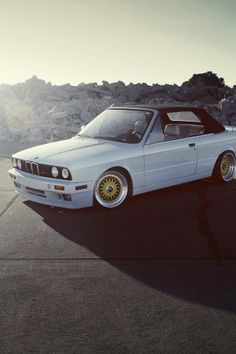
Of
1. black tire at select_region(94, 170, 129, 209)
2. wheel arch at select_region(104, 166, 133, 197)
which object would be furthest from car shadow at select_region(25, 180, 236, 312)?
wheel arch at select_region(104, 166, 133, 197)

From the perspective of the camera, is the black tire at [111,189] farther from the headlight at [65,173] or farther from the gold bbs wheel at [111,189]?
the headlight at [65,173]

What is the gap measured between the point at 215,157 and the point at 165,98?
26.3 m

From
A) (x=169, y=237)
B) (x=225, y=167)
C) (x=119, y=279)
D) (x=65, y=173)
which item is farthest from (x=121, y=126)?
(x=119, y=279)

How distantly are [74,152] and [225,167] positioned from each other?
10.6 feet

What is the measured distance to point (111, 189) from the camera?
679 cm

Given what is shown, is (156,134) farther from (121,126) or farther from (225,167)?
(225,167)

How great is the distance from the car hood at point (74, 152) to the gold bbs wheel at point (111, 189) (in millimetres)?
303

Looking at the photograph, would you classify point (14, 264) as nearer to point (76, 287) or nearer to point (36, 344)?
point (76, 287)

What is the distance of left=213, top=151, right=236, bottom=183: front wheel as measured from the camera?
335 inches

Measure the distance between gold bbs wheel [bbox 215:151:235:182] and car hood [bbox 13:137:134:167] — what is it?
7.20 ft

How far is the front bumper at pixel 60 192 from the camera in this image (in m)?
6.34

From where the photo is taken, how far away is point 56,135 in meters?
19.2

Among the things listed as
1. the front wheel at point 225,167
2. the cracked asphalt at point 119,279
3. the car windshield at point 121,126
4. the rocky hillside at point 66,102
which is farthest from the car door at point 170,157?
the rocky hillside at point 66,102

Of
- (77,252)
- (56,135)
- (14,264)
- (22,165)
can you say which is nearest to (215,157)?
(22,165)
